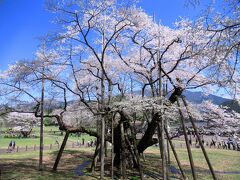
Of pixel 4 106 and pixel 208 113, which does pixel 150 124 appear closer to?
pixel 4 106

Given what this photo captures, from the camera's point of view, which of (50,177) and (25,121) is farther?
(25,121)

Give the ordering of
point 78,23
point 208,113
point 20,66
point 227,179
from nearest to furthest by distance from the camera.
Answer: point 78,23 < point 20,66 < point 227,179 < point 208,113

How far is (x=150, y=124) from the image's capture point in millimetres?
17234

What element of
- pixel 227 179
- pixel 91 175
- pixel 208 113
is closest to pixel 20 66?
pixel 91 175

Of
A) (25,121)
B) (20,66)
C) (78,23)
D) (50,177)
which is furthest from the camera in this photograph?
(25,121)

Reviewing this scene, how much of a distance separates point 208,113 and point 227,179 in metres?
8.10

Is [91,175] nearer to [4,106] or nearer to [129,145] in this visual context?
[129,145]

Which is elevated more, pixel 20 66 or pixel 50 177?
pixel 20 66

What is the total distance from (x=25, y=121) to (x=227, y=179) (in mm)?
31955

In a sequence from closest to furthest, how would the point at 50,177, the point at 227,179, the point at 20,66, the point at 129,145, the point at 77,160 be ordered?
1. the point at 50,177
2. the point at 20,66
3. the point at 129,145
4. the point at 227,179
5. the point at 77,160

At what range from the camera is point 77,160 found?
23.5 meters

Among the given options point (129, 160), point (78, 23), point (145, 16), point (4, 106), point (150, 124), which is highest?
point (145, 16)

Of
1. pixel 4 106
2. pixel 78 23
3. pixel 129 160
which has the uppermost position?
pixel 78 23

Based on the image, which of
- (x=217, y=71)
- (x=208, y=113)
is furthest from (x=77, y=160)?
(x=217, y=71)
